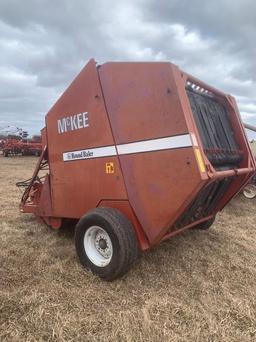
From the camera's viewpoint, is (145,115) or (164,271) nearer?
(145,115)

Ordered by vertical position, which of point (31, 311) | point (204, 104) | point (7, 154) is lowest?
point (31, 311)

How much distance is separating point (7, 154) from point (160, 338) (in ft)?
81.1

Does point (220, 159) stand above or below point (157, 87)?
below

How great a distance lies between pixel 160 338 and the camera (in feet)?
8.25

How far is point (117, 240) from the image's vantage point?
10.6 feet

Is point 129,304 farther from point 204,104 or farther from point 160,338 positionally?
point 204,104

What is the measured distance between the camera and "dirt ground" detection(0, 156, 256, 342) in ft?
8.48

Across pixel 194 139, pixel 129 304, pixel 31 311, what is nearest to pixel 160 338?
pixel 129 304

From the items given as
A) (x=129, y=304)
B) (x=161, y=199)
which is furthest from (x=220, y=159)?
(x=129, y=304)

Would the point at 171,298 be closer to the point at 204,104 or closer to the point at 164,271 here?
the point at 164,271

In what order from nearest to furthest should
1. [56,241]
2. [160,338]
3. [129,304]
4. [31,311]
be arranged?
[160,338] < [31,311] < [129,304] < [56,241]

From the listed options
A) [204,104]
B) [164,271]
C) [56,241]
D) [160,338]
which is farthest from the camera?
[56,241]

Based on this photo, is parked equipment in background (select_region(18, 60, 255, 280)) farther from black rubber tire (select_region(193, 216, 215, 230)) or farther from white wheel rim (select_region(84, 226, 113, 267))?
black rubber tire (select_region(193, 216, 215, 230))

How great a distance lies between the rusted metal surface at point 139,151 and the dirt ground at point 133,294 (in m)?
0.45
